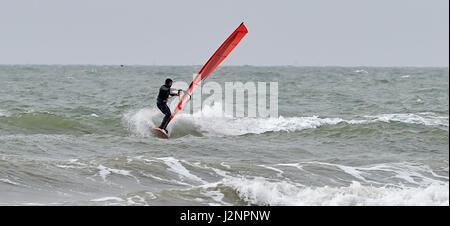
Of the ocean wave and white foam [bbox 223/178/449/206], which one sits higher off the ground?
the ocean wave

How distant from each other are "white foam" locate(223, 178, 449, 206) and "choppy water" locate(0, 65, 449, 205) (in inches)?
0.6

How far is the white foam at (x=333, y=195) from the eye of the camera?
7.74 meters

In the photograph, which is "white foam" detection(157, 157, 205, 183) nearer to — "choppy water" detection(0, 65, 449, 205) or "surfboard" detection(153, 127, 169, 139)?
"choppy water" detection(0, 65, 449, 205)

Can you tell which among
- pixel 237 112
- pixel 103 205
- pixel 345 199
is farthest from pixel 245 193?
pixel 237 112

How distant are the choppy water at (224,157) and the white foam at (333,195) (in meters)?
0.01

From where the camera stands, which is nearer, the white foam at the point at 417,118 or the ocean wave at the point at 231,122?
the ocean wave at the point at 231,122

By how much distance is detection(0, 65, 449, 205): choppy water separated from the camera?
819 cm

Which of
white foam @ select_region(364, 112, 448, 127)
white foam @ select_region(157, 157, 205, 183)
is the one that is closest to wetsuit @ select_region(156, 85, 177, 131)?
white foam @ select_region(157, 157, 205, 183)

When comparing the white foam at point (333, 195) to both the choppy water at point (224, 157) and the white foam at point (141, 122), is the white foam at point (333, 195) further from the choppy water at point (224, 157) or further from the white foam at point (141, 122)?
the white foam at point (141, 122)

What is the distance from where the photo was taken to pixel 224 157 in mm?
11625

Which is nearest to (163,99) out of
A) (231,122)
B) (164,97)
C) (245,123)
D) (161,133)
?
(164,97)

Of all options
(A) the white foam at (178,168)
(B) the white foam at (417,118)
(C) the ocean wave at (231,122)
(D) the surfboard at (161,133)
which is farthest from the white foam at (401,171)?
(B) the white foam at (417,118)

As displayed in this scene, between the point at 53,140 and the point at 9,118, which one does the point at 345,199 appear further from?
the point at 9,118

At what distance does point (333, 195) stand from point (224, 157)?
385 centimetres
